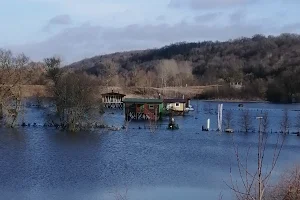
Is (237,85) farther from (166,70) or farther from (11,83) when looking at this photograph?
(11,83)

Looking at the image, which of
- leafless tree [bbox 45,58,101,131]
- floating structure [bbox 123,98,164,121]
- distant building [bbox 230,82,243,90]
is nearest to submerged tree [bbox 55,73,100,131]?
leafless tree [bbox 45,58,101,131]

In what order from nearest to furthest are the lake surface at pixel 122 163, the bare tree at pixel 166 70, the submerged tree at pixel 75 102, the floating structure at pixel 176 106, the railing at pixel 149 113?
the lake surface at pixel 122 163
the submerged tree at pixel 75 102
the railing at pixel 149 113
the floating structure at pixel 176 106
the bare tree at pixel 166 70

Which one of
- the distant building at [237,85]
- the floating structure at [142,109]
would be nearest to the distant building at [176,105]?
the floating structure at [142,109]

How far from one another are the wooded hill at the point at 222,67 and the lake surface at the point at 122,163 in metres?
42.8

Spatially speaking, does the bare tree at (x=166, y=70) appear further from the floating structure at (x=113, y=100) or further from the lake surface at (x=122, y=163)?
the lake surface at (x=122, y=163)

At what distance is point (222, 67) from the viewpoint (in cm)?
9856

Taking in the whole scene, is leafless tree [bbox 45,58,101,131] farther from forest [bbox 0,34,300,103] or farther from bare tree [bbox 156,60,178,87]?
bare tree [bbox 156,60,178,87]

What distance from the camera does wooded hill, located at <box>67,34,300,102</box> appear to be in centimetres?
7062

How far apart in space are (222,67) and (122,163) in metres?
83.1

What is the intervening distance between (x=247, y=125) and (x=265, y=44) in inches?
3364

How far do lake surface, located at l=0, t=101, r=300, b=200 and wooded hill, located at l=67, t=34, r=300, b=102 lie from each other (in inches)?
1685

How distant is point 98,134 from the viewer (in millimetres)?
26266

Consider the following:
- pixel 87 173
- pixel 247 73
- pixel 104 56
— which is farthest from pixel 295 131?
pixel 104 56

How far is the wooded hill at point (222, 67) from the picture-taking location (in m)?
70.6
